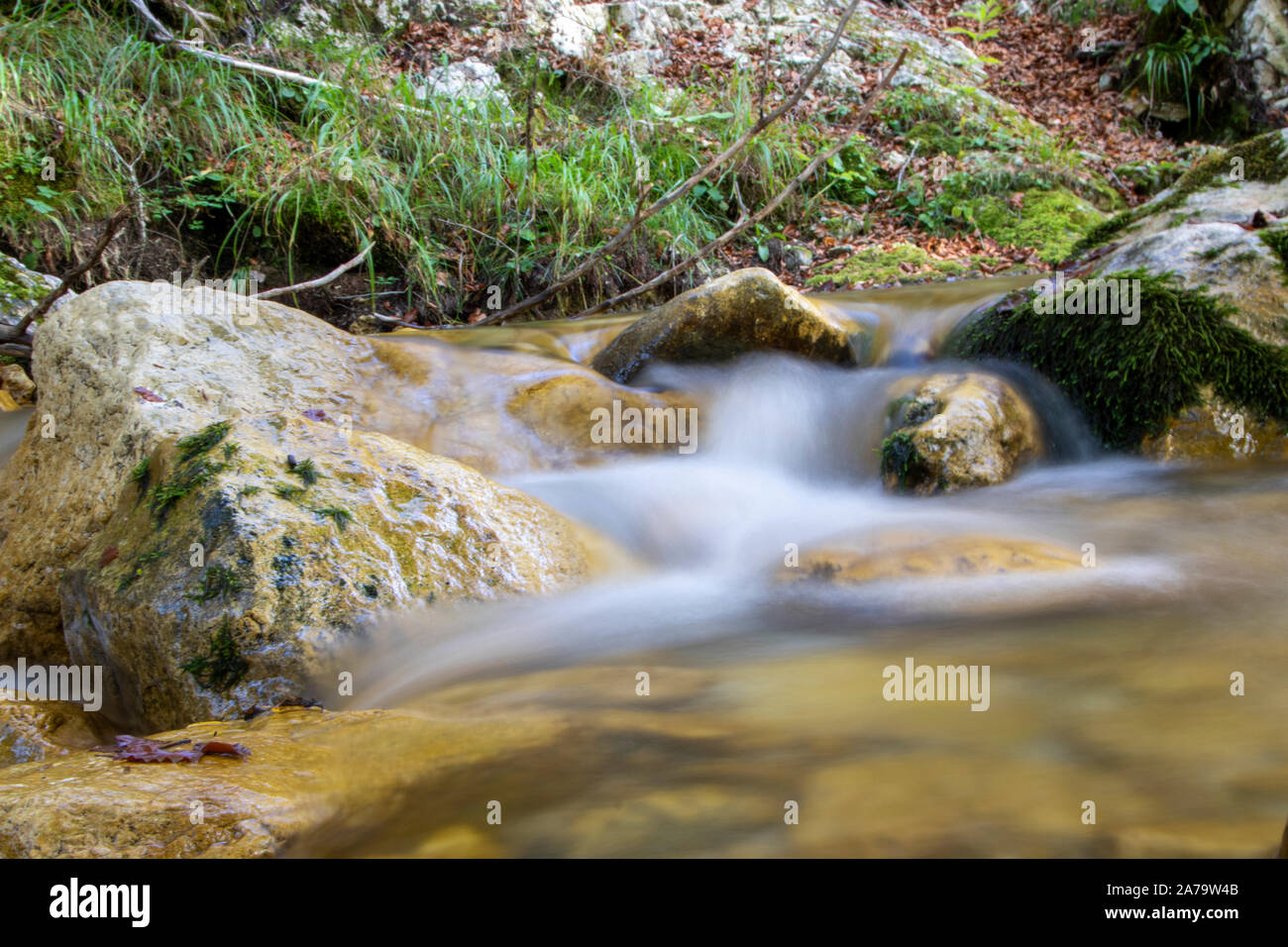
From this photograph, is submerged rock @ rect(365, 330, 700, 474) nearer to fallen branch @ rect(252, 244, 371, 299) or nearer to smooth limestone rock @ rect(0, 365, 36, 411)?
fallen branch @ rect(252, 244, 371, 299)

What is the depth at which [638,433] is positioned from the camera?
4621 mm

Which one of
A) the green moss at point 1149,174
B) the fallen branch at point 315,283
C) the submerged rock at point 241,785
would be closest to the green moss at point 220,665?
the submerged rock at point 241,785

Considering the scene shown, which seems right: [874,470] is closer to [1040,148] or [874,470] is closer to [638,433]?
[638,433]

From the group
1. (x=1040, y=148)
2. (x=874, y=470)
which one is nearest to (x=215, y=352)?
(x=874, y=470)

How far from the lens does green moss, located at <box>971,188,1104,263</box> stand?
906cm

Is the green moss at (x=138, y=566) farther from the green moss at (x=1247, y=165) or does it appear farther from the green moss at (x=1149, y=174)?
the green moss at (x=1149, y=174)

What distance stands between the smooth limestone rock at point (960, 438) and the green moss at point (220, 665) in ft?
9.58

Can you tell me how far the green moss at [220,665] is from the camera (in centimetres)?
241

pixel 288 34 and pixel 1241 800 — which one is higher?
pixel 288 34

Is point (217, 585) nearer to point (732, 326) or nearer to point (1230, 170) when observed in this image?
point (732, 326)

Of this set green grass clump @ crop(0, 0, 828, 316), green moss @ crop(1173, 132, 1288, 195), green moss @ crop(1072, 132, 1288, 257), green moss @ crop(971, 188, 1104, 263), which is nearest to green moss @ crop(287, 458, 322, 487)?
green grass clump @ crop(0, 0, 828, 316)

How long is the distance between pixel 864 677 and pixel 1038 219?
8753mm

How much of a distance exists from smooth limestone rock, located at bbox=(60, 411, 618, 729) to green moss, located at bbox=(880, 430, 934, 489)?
1.79 metres

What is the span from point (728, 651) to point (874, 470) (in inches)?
82.4
